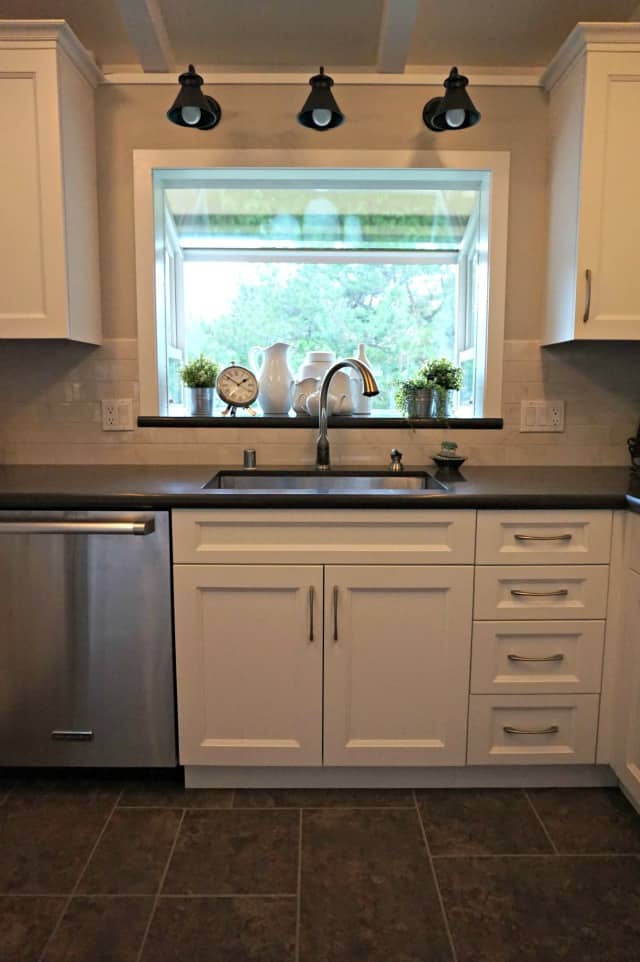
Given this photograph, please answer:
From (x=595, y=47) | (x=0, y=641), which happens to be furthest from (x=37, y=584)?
(x=595, y=47)

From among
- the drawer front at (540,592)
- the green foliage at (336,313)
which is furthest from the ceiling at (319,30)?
the drawer front at (540,592)

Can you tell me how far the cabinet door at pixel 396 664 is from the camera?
5.74ft

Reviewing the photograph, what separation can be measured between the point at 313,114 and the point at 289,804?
209 centimetres

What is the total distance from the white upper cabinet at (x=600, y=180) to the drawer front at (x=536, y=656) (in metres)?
0.95

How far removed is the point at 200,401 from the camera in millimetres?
2400

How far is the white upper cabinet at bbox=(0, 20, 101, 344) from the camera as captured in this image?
6.15 ft

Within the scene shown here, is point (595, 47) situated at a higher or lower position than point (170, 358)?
higher

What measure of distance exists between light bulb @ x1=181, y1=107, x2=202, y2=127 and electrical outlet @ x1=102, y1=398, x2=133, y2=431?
38.0 inches

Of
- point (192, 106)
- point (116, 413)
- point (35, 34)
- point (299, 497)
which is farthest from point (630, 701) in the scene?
point (35, 34)

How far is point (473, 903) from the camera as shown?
1453mm

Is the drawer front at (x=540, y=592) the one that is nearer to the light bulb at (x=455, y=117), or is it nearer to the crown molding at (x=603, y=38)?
the light bulb at (x=455, y=117)

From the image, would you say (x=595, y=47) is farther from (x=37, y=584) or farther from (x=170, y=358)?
(x=37, y=584)

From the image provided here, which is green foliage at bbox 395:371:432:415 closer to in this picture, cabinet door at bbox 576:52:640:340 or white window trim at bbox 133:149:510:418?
white window trim at bbox 133:149:510:418

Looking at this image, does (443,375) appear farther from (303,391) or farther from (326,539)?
(326,539)
